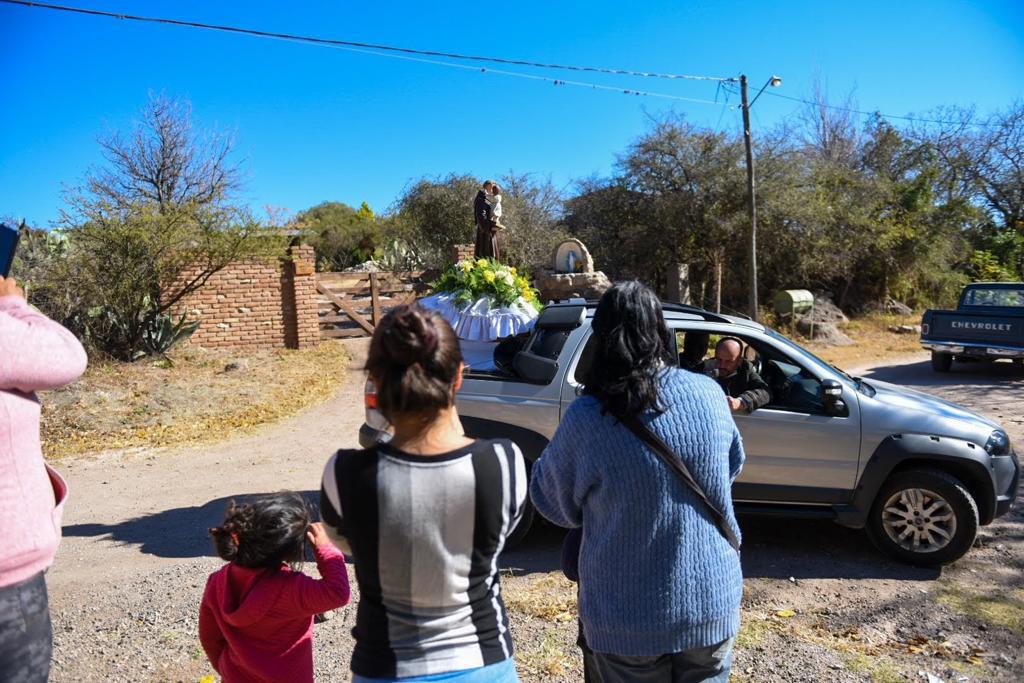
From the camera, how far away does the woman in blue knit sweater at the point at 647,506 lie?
6.40 ft

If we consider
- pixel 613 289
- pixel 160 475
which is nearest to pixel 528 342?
pixel 613 289

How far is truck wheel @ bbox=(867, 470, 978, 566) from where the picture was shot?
470 cm

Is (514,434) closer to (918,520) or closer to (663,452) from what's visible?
(918,520)

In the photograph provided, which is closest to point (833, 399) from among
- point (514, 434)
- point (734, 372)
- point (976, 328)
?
point (734, 372)

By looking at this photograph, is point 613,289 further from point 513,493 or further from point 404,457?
point 404,457

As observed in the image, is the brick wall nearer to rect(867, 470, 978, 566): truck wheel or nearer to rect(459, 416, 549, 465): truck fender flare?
rect(459, 416, 549, 465): truck fender flare

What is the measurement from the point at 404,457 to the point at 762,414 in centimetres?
375

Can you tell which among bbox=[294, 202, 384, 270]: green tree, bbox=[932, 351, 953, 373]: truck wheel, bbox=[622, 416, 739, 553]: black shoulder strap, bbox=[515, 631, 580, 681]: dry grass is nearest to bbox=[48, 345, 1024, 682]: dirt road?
bbox=[515, 631, 580, 681]: dry grass

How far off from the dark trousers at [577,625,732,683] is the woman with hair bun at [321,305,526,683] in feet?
1.45

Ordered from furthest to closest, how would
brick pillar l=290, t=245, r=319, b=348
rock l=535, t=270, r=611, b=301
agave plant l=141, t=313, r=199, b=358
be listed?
brick pillar l=290, t=245, r=319, b=348 < agave plant l=141, t=313, r=199, b=358 < rock l=535, t=270, r=611, b=301

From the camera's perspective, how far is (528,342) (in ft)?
17.7

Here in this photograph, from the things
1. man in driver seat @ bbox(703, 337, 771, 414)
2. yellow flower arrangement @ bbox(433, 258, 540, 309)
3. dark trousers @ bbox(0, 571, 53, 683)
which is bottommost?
dark trousers @ bbox(0, 571, 53, 683)

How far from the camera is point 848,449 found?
15.8 feet

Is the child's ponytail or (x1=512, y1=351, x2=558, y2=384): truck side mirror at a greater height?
(x1=512, y1=351, x2=558, y2=384): truck side mirror
